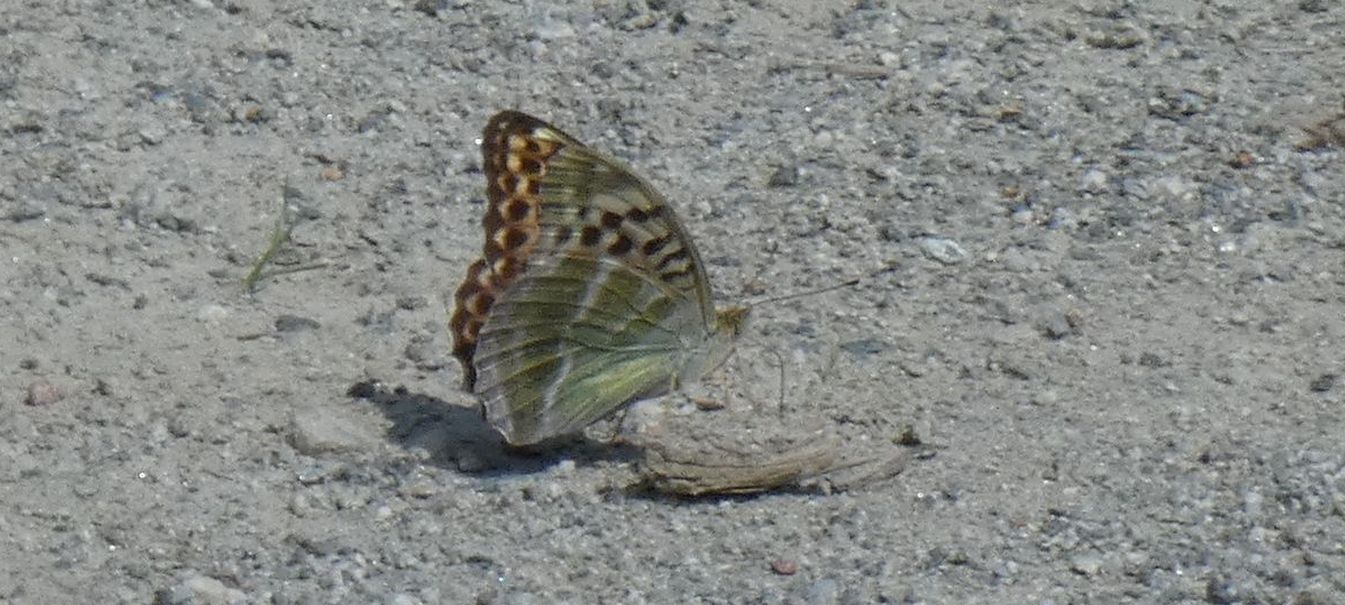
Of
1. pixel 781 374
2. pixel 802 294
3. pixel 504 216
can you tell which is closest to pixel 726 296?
pixel 802 294

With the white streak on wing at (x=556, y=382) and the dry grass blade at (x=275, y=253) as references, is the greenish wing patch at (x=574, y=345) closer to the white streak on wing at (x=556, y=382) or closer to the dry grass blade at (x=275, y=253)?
the white streak on wing at (x=556, y=382)

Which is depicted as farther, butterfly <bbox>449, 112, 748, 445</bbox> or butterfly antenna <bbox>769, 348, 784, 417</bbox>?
butterfly antenna <bbox>769, 348, 784, 417</bbox>

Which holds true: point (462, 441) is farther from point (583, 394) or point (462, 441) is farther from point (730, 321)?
point (730, 321)

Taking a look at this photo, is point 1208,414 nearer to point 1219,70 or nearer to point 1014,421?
point 1014,421

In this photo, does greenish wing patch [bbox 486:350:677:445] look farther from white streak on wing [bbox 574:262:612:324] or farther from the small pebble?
the small pebble

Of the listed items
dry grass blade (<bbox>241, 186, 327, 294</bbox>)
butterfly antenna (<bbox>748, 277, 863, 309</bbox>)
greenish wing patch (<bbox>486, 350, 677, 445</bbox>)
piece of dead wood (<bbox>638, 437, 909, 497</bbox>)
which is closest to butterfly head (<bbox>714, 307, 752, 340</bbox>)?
greenish wing patch (<bbox>486, 350, 677, 445</bbox>)

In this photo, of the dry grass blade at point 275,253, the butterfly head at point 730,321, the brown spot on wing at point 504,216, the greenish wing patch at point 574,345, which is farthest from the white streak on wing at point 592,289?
the dry grass blade at point 275,253
